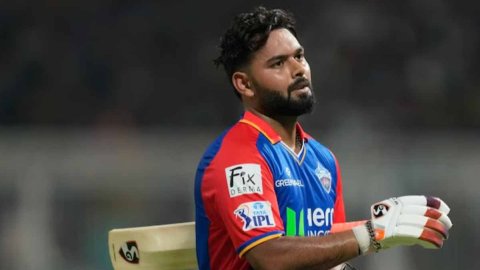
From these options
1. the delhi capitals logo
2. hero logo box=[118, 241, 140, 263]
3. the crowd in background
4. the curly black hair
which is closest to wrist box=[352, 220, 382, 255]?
the delhi capitals logo

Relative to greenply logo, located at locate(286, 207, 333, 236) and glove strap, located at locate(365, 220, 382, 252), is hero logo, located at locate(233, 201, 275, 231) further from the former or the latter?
glove strap, located at locate(365, 220, 382, 252)

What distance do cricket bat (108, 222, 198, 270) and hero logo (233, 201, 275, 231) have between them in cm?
53

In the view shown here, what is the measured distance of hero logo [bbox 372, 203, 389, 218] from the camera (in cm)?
288

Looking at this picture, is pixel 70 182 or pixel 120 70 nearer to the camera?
pixel 70 182

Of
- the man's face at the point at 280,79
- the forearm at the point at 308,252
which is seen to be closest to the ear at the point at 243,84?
the man's face at the point at 280,79

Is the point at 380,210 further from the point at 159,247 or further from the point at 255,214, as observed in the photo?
the point at 159,247

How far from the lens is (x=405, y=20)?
737 cm

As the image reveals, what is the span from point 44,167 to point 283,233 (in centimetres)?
295

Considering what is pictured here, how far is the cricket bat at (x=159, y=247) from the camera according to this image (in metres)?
3.42

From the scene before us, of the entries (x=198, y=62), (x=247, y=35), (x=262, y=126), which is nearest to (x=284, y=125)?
(x=262, y=126)

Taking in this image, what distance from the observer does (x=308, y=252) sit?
2.88 meters

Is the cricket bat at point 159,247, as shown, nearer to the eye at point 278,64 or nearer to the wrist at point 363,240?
the eye at point 278,64

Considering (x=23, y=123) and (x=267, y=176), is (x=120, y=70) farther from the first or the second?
(x=267, y=176)

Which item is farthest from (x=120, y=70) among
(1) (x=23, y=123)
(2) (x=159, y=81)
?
(1) (x=23, y=123)
